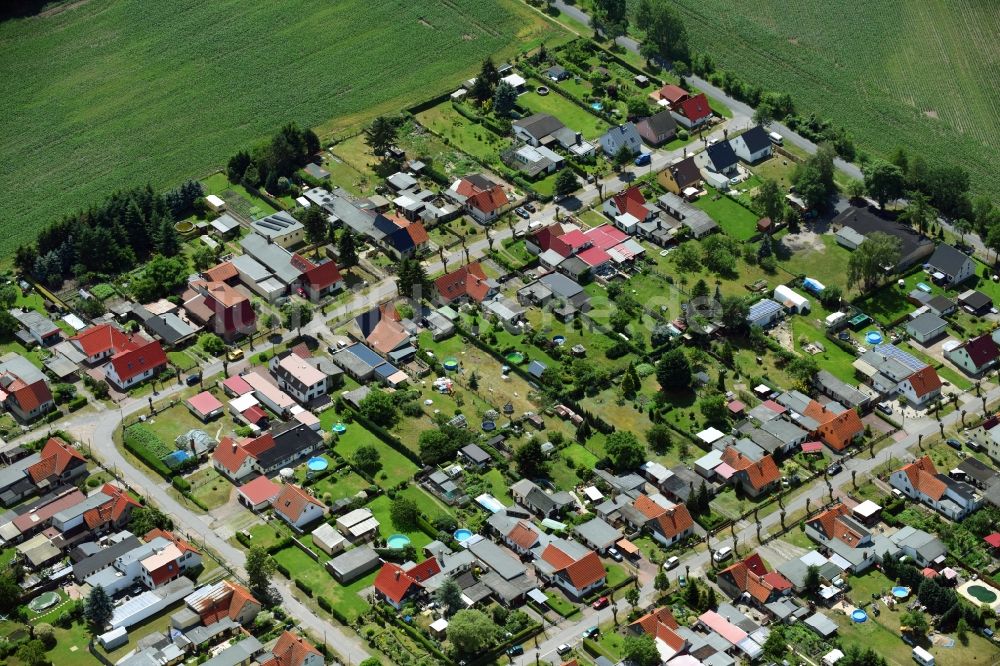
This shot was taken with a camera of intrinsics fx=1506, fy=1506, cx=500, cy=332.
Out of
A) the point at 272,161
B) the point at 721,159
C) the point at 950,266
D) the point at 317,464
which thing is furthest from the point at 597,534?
the point at 272,161

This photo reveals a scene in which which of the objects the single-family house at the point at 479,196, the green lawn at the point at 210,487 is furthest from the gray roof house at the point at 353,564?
the single-family house at the point at 479,196

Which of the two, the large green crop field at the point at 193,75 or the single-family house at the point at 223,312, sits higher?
the large green crop field at the point at 193,75

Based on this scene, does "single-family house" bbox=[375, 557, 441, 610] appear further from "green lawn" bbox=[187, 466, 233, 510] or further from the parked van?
the parked van

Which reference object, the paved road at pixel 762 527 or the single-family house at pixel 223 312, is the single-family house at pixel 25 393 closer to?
the single-family house at pixel 223 312

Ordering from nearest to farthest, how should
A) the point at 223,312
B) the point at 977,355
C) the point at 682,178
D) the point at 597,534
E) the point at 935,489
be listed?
1. the point at 597,534
2. the point at 935,489
3. the point at 977,355
4. the point at 223,312
5. the point at 682,178

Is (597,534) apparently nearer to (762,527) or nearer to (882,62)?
(762,527)

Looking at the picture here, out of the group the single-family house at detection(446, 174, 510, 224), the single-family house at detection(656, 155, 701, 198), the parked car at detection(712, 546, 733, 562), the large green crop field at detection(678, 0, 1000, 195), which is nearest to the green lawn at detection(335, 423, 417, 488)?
the parked car at detection(712, 546, 733, 562)
